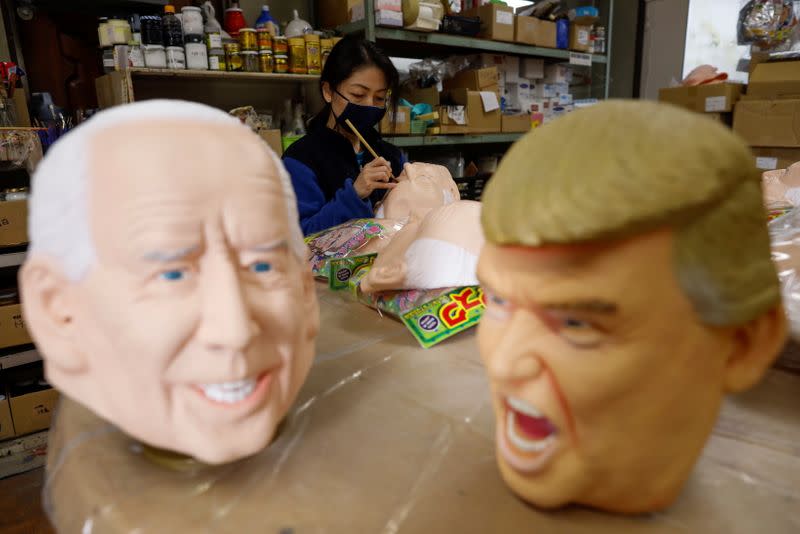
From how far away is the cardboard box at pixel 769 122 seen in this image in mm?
2873

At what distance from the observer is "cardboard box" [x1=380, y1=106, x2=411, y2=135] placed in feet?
8.70

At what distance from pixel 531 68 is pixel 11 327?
3.21m

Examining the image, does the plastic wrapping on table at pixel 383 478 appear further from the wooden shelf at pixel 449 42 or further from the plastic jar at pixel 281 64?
the wooden shelf at pixel 449 42

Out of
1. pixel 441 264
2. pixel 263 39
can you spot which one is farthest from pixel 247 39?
pixel 441 264

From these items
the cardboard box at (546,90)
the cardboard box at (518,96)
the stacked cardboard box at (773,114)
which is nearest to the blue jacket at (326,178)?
the cardboard box at (518,96)

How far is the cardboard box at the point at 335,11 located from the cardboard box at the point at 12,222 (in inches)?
65.8

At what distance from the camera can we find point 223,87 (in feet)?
9.02

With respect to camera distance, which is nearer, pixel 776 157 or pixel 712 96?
pixel 776 157

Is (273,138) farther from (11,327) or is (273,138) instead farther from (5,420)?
(5,420)

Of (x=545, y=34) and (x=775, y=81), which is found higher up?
(x=545, y=34)

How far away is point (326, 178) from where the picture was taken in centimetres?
202

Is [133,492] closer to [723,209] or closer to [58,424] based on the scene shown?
[58,424]

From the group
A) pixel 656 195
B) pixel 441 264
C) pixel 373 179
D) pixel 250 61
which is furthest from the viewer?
pixel 250 61

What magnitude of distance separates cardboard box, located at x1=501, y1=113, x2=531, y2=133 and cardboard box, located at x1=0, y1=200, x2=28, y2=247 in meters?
2.49
